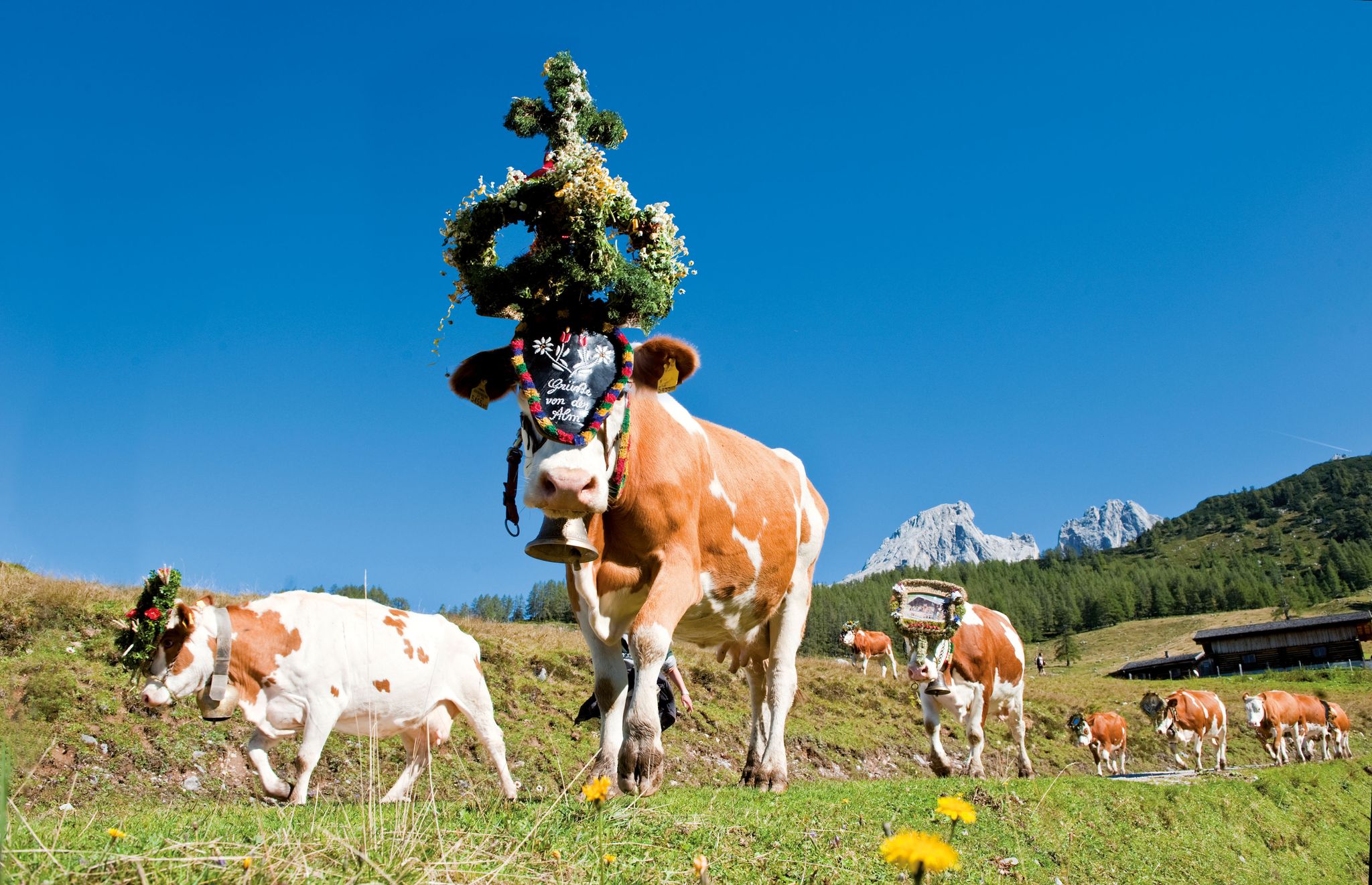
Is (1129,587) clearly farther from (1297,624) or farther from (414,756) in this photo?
(414,756)

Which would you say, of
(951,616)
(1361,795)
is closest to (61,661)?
(951,616)

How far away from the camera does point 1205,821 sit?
1107 cm

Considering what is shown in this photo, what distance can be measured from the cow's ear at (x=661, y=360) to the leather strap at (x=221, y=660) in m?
4.76

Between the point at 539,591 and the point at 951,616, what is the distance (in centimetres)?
8066

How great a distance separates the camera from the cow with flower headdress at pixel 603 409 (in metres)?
5.03

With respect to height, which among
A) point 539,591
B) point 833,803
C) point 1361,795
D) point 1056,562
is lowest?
point 1361,795

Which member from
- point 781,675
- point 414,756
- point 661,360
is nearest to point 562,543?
point 661,360

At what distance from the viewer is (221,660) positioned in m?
7.85

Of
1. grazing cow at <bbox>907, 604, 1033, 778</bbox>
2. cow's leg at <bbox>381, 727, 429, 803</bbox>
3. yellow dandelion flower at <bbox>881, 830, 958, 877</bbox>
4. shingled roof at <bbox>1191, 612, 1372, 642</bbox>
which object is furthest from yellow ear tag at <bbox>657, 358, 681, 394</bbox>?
shingled roof at <bbox>1191, 612, 1372, 642</bbox>

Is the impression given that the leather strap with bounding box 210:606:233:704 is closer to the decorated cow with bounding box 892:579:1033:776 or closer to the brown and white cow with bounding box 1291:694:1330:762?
the decorated cow with bounding box 892:579:1033:776

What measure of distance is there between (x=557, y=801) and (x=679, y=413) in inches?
131

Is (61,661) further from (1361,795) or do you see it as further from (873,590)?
(873,590)

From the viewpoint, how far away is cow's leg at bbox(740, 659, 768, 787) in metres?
7.57

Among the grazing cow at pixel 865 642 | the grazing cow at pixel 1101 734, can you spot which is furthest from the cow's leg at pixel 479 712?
the grazing cow at pixel 865 642
